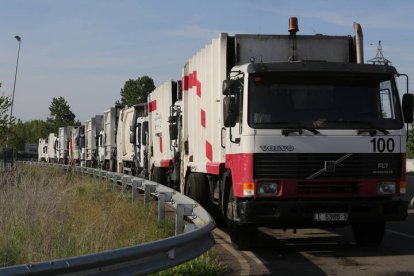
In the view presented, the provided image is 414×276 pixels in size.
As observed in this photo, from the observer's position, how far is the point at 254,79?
902 centimetres

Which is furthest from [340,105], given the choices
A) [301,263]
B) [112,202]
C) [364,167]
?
[112,202]

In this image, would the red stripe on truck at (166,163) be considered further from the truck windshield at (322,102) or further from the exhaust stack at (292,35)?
the truck windshield at (322,102)

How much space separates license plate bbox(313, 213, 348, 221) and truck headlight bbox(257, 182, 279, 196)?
702mm

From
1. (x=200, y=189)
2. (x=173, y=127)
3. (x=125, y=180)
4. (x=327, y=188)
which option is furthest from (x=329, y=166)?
(x=125, y=180)

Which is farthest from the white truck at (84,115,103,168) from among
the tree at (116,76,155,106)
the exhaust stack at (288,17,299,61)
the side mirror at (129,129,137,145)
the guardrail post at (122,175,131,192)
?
the tree at (116,76,155,106)

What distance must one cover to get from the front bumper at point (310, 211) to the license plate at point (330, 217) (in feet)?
0.14

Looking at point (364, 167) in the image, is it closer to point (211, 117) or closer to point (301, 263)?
point (301, 263)

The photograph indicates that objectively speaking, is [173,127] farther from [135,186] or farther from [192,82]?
[192,82]

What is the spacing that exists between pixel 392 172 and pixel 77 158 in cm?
3987

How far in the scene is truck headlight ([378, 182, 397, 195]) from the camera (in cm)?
912

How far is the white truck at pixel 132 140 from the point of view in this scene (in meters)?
24.2

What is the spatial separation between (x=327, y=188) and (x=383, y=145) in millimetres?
1036

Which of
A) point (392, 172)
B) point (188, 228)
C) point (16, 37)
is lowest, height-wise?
point (188, 228)

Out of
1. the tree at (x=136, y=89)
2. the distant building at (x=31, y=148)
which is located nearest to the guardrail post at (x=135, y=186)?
the tree at (x=136, y=89)
